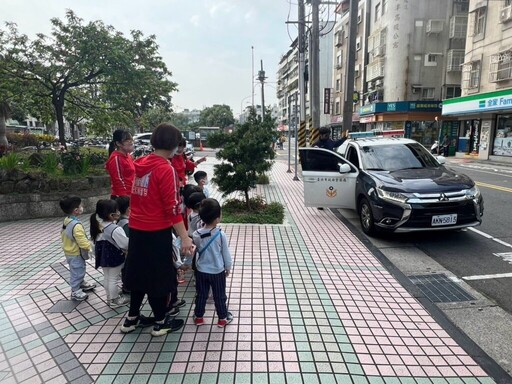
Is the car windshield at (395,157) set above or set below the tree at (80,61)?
below

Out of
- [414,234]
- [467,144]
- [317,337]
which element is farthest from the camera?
[467,144]

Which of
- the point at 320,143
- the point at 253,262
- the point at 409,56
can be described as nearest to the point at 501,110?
the point at 409,56

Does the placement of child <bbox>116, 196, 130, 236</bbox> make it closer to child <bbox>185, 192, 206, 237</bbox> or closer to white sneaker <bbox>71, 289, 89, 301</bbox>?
child <bbox>185, 192, 206, 237</bbox>

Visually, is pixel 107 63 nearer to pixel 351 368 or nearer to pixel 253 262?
pixel 253 262

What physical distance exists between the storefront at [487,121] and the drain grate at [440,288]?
18270 mm

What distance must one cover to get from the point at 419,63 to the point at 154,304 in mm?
30068

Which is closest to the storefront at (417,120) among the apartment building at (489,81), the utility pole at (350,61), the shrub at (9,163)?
the apartment building at (489,81)

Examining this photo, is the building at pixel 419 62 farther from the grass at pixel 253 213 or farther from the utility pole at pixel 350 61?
the grass at pixel 253 213

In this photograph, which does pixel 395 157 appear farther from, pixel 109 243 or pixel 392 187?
pixel 109 243

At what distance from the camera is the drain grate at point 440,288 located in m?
3.83

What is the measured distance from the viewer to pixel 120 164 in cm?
426

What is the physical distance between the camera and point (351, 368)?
2.64m

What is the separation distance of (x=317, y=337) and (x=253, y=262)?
1.85 m

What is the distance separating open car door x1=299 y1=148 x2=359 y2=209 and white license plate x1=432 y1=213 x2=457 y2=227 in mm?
1791
